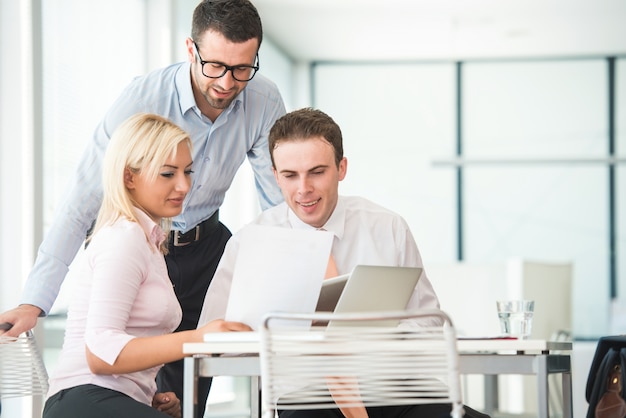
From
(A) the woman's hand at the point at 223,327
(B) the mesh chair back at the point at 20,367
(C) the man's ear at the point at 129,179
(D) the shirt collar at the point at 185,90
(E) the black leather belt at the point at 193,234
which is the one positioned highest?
(D) the shirt collar at the point at 185,90

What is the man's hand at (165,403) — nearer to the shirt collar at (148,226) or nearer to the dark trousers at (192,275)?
the shirt collar at (148,226)

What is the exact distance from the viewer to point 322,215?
247 cm

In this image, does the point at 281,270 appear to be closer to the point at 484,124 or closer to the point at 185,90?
the point at 185,90

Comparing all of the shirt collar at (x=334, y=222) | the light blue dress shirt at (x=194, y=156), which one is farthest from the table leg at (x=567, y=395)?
the light blue dress shirt at (x=194, y=156)

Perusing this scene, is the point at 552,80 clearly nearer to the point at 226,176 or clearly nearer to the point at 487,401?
the point at 487,401

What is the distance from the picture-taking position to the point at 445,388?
1.71 m

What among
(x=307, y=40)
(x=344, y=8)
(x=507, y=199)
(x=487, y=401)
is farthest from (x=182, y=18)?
(x=507, y=199)

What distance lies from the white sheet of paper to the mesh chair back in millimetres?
699

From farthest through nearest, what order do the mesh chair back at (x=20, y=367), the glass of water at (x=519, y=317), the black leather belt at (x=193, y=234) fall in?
the black leather belt at (x=193, y=234)
the mesh chair back at (x=20, y=367)
the glass of water at (x=519, y=317)

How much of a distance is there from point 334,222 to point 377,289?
65cm

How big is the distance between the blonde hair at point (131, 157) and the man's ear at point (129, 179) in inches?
0.4

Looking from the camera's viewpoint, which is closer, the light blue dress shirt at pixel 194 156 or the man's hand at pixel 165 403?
the man's hand at pixel 165 403

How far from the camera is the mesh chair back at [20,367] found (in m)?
2.30

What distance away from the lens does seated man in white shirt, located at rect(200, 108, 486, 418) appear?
242 centimetres
